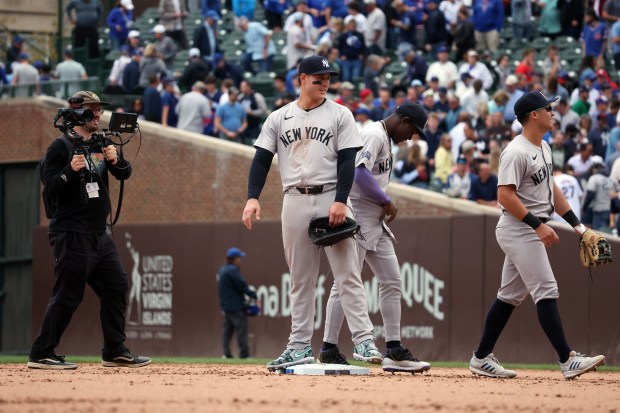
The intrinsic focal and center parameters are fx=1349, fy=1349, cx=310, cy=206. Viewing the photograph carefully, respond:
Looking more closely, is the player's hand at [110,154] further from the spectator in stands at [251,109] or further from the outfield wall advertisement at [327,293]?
the spectator in stands at [251,109]

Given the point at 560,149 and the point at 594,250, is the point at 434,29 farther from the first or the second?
the point at 594,250

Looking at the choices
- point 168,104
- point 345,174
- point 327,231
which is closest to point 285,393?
point 327,231

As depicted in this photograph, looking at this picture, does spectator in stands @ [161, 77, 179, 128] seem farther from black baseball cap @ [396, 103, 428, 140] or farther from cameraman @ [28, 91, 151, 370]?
black baseball cap @ [396, 103, 428, 140]

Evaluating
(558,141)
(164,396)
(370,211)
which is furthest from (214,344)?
(164,396)

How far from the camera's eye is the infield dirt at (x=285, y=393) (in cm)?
755

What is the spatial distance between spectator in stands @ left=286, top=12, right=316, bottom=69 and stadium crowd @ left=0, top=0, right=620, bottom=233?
23 mm

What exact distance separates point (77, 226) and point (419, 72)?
1357cm

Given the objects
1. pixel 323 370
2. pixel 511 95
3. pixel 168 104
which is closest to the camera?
pixel 323 370

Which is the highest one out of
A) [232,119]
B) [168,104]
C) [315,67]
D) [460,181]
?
[168,104]

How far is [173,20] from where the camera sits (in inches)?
1072

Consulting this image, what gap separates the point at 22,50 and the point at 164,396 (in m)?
20.3

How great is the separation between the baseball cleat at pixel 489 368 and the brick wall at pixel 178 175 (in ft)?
35.6

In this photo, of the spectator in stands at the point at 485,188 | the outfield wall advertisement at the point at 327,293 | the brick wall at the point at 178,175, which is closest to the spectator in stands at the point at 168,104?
the brick wall at the point at 178,175

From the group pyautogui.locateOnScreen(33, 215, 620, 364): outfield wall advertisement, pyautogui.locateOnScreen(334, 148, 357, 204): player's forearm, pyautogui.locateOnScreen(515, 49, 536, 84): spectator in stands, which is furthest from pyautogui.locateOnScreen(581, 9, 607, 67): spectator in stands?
pyautogui.locateOnScreen(334, 148, 357, 204): player's forearm
